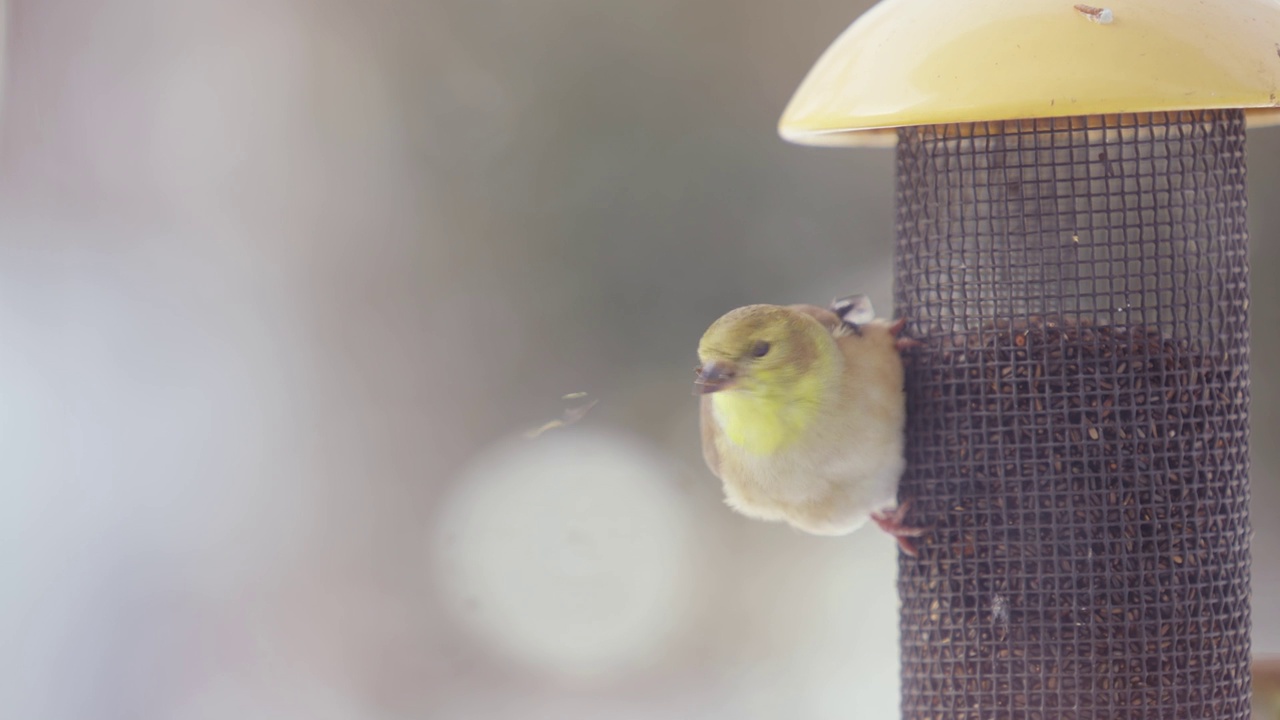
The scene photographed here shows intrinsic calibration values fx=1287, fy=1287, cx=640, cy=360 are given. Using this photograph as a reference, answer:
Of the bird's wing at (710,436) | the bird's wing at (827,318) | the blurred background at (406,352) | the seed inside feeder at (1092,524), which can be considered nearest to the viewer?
the seed inside feeder at (1092,524)

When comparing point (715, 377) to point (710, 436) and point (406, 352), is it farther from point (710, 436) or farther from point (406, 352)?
point (406, 352)

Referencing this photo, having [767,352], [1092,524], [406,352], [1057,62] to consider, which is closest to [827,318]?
[767,352]

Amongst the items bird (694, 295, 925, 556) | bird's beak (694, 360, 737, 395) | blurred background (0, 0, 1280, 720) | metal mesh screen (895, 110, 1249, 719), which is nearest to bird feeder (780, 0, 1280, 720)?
metal mesh screen (895, 110, 1249, 719)

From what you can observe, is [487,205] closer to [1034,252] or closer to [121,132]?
[121,132]

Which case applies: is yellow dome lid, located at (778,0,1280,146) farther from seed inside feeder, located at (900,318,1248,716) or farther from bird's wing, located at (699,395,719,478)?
bird's wing, located at (699,395,719,478)

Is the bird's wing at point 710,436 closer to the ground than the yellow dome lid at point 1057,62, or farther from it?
closer to the ground

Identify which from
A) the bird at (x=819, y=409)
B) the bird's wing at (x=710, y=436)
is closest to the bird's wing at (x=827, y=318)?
the bird at (x=819, y=409)

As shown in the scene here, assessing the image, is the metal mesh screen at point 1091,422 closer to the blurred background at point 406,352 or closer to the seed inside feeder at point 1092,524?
the seed inside feeder at point 1092,524
